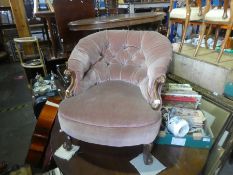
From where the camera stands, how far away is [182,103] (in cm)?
145

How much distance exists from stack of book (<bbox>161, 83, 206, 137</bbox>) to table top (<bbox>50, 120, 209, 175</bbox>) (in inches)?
9.3

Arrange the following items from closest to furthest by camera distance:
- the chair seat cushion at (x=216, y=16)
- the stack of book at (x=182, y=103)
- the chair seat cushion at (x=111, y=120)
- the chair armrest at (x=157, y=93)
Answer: the chair seat cushion at (x=111, y=120), the chair armrest at (x=157, y=93), the stack of book at (x=182, y=103), the chair seat cushion at (x=216, y=16)

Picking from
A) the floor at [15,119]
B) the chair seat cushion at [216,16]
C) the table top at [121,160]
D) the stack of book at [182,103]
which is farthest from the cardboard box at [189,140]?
the chair seat cushion at [216,16]

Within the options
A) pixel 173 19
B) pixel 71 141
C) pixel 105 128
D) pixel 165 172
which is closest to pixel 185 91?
pixel 165 172

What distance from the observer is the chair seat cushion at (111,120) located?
40.0 inches

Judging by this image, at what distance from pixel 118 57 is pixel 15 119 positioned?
5.02 ft

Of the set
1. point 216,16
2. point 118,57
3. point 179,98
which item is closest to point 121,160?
point 179,98

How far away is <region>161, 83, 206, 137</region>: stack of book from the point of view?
1.34m

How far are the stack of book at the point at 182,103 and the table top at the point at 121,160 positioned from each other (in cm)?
24

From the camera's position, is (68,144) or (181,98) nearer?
(68,144)

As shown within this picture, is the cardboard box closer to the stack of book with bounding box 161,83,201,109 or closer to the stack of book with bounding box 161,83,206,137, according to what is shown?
the stack of book with bounding box 161,83,206,137

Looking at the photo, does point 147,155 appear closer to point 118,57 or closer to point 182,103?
point 182,103

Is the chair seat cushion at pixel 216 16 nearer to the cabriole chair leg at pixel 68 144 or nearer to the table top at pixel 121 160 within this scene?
the table top at pixel 121 160

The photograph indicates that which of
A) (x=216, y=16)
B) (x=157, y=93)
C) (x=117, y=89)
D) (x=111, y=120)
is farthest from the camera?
(x=216, y=16)
